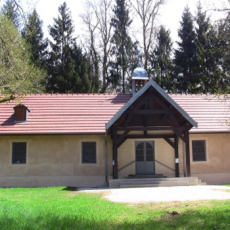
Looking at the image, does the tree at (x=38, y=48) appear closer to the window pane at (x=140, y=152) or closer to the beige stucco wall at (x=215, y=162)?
the window pane at (x=140, y=152)

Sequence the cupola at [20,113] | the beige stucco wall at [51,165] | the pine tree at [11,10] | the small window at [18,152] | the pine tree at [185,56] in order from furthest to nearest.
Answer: the pine tree at [185,56] < the cupola at [20,113] < the small window at [18,152] < the beige stucco wall at [51,165] < the pine tree at [11,10]

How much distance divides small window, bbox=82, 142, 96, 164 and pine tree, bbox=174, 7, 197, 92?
21.8m

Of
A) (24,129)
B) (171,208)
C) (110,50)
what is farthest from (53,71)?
(171,208)

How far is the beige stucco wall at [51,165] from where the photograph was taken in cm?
1708

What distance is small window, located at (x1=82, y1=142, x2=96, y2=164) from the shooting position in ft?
57.6

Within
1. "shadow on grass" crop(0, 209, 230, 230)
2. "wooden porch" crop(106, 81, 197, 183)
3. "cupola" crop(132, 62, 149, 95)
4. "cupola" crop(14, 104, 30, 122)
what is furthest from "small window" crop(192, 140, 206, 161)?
"shadow on grass" crop(0, 209, 230, 230)

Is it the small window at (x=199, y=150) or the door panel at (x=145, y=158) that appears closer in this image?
the door panel at (x=145, y=158)

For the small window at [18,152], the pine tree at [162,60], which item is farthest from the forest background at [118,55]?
the small window at [18,152]

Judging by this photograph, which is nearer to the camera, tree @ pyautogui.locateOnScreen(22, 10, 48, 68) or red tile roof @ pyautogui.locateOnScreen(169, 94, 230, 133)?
red tile roof @ pyautogui.locateOnScreen(169, 94, 230, 133)

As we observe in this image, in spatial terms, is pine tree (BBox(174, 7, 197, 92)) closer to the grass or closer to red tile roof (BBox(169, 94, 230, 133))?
red tile roof (BBox(169, 94, 230, 133))

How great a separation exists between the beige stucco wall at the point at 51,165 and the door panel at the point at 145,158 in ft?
6.81

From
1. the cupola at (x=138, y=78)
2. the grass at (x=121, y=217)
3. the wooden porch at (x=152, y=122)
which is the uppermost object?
the cupola at (x=138, y=78)

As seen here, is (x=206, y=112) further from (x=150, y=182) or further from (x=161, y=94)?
(x=150, y=182)

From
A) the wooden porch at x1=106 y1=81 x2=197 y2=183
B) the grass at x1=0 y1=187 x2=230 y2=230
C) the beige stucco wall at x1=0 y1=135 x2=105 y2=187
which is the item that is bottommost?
the grass at x1=0 y1=187 x2=230 y2=230
